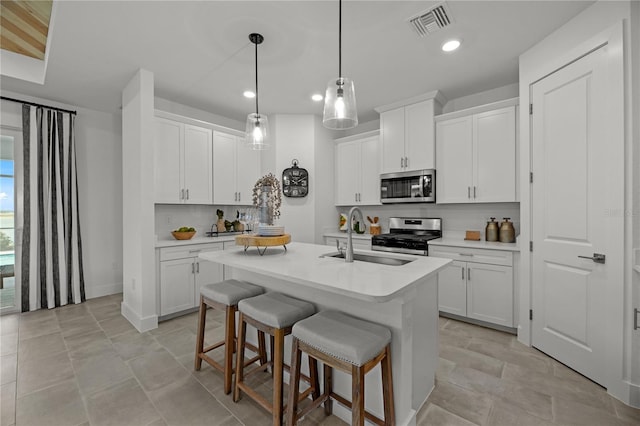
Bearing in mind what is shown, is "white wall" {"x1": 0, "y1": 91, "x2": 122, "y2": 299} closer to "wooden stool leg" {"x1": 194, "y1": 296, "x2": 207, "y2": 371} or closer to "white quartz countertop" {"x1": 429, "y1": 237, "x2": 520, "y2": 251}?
"wooden stool leg" {"x1": 194, "y1": 296, "x2": 207, "y2": 371}

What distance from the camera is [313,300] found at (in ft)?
6.25

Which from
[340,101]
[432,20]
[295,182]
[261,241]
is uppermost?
[432,20]

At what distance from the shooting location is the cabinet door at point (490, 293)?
9.48ft

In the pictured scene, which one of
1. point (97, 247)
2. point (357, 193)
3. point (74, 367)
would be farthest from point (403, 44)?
point (97, 247)

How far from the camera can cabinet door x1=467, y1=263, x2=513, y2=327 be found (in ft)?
9.48

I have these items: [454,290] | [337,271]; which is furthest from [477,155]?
[337,271]

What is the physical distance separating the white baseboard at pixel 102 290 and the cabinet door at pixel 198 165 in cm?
199

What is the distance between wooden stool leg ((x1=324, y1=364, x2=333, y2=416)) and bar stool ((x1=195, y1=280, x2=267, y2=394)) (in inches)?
25.2

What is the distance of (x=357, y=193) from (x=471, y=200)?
1649 mm

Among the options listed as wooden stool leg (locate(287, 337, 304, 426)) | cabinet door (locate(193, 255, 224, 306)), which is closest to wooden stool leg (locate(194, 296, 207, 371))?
wooden stool leg (locate(287, 337, 304, 426))

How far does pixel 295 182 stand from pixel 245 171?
31.9 inches

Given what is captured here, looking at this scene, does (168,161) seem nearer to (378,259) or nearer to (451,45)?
(378,259)

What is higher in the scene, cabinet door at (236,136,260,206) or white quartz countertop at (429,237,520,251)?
cabinet door at (236,136,260,206)

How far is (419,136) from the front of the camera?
3742 millimetres
